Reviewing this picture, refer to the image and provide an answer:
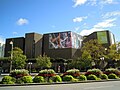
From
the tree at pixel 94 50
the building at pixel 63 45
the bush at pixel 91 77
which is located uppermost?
the building at pixel 63 45

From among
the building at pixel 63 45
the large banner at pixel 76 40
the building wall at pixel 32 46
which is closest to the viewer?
the building at pixel 63 45

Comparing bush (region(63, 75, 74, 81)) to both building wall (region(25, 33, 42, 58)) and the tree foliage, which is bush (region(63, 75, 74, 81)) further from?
building wall (region(25, 33, 42, 58))

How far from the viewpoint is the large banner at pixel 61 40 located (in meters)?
92.5

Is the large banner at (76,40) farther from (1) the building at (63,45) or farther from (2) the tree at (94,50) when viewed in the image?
(2) the tree at (94,50)

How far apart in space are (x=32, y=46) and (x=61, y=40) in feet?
55.3

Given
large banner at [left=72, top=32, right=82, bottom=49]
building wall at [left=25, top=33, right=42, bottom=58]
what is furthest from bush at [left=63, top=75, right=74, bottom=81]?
building wall at [left=25, top=33, right=42, bottom=58]

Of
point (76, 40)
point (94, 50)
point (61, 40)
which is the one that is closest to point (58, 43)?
point (61, 40)

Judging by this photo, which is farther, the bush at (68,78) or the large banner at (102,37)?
the large banner at (102,37)

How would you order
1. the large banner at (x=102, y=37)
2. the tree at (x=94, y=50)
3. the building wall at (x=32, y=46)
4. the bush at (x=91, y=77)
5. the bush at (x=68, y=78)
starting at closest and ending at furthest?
the bush at (x=68, y=78) < the bush at (x=91, y=77) < the tree at (x=94, y=50) < the large banner at (x=102, y=37) < the building wall at (x=32, y=46)

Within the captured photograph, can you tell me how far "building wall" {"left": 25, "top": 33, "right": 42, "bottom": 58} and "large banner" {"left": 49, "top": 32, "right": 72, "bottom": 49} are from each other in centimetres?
759

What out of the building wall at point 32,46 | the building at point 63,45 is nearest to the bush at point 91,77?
the building at point 63,45

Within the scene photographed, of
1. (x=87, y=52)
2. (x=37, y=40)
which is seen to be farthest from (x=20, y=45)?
(x=87, y=52)

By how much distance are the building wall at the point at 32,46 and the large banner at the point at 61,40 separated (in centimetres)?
759

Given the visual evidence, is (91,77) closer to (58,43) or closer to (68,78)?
(68,78)
